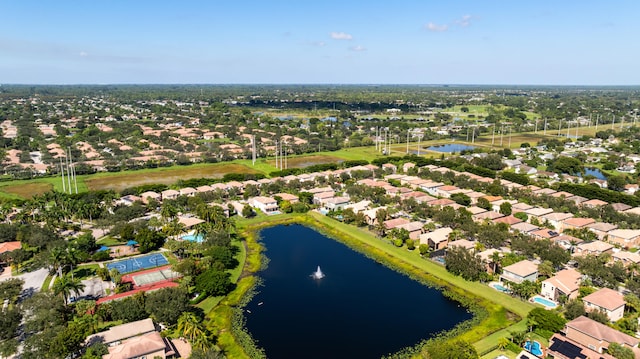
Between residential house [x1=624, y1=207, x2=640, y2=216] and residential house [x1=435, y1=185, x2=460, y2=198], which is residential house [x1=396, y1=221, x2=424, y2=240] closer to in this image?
residential house [x1=435, y1=185, x2=460, y2=198]

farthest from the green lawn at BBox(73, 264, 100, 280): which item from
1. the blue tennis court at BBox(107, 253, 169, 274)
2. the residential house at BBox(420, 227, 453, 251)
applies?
the residential house at BBox(420, 227, 453, 251)

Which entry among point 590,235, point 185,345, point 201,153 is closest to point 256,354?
point 185,345

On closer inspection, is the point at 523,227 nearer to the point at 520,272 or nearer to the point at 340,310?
the point at 520,272

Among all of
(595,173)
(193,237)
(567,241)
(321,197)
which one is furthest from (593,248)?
(595,173)

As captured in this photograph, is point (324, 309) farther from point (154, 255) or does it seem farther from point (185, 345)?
point (154, 255)

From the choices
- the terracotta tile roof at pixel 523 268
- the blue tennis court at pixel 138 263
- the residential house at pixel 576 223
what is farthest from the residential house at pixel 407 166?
the blue tennis court at pixel 138 263
